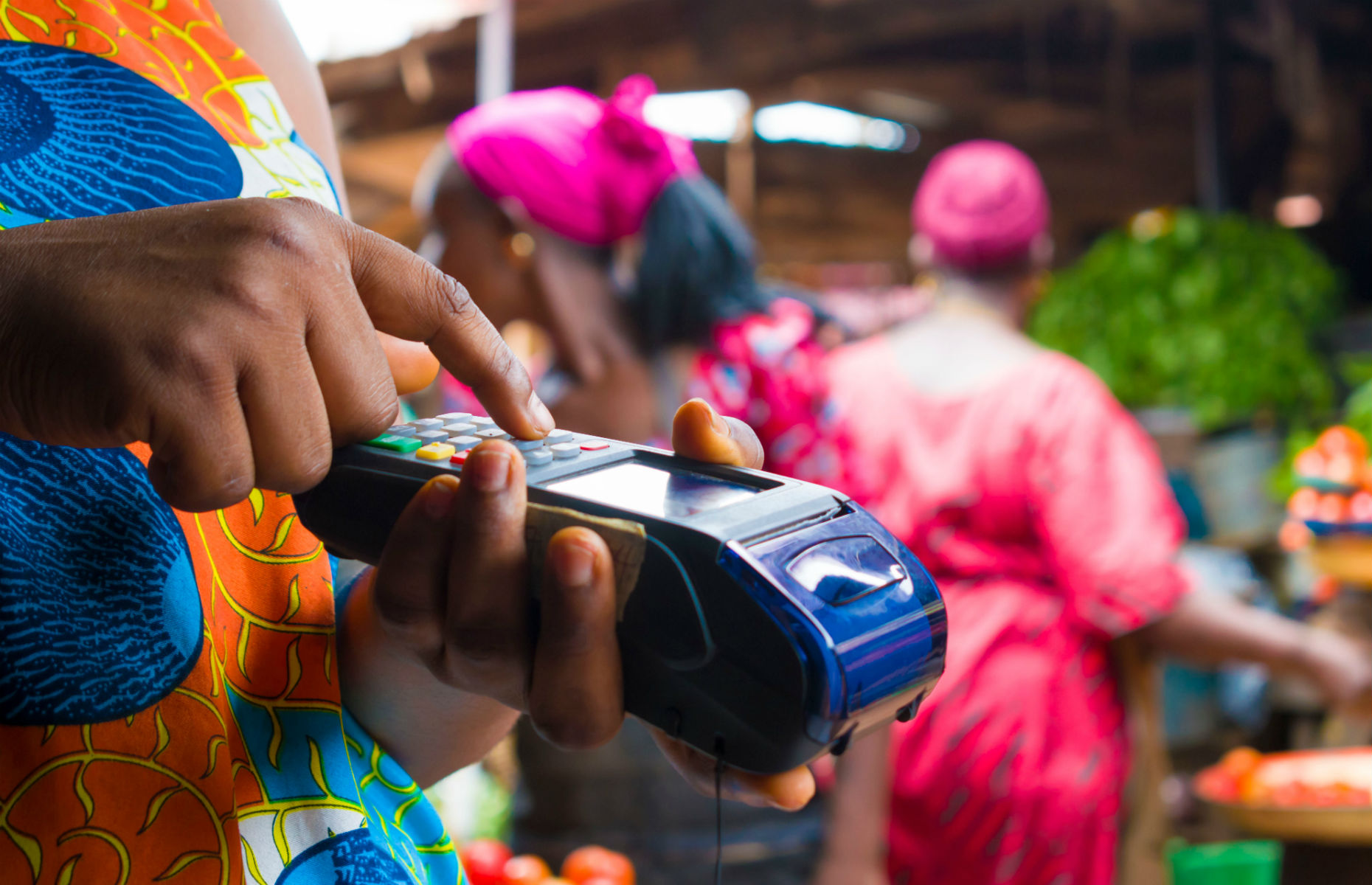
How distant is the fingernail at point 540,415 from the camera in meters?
0.43

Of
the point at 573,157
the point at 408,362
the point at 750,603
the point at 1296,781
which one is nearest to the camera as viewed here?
the point at 750,603

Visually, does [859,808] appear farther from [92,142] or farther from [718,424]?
[92,142]

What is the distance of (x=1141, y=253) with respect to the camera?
11.1 feet

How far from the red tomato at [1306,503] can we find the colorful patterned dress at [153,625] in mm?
2033

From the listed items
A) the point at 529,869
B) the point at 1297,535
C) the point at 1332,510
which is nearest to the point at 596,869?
the point at 529,869

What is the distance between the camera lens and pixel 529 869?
1.04 meters

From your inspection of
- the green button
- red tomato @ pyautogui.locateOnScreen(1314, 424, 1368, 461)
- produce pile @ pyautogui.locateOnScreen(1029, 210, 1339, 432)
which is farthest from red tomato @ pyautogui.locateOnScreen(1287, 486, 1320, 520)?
the green button

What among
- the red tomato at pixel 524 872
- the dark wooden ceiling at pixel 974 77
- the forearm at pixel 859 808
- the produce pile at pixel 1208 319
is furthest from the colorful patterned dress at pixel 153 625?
the produce pile at pixel 1208 319

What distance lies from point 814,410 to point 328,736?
121cm

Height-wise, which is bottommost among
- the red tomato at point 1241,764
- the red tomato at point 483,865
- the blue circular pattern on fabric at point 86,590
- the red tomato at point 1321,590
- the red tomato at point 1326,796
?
the red tomato at point 1321,590

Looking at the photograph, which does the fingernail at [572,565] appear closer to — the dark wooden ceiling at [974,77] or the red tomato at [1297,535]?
the red tomato at [1297,535]

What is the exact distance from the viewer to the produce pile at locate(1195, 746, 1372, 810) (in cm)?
171

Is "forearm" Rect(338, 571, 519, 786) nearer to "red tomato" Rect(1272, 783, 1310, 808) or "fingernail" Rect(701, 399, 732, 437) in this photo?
"fingernail" Rect(701, 399, 732, 437)

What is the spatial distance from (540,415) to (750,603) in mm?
139
